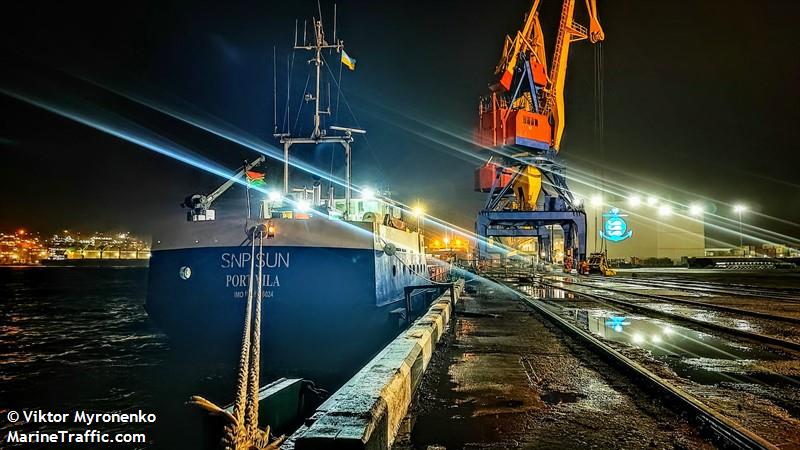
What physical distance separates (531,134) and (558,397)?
1491 inches

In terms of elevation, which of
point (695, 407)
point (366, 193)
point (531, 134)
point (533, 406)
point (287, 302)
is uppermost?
point (531, 134)

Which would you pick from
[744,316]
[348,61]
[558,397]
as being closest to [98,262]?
[348,61]

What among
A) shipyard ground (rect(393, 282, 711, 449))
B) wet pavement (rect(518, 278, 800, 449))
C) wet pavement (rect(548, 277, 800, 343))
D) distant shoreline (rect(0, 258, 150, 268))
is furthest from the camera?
distant shoreline (rect(0, 258, 150, 268))

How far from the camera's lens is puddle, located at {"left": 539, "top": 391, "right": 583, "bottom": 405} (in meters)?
5.38

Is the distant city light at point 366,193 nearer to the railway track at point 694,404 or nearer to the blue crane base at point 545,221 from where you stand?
the railway track at point 694,404

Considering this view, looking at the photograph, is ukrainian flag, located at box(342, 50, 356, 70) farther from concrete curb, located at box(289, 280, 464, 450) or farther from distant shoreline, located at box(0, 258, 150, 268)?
distant shoreline, located at box(0, 258, 150, 268)

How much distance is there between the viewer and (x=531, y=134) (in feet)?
135

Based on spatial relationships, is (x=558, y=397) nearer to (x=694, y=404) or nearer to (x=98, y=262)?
(x=694, y=404)

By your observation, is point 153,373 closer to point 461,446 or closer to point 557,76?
point 461,446

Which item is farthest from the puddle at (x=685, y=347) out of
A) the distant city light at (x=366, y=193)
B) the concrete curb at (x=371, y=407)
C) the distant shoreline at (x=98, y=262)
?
the distant shoreline at (x=98, y=262)

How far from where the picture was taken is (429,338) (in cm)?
769

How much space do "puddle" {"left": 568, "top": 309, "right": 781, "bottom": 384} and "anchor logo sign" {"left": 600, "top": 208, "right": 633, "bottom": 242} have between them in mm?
51523

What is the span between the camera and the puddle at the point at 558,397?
5375mm

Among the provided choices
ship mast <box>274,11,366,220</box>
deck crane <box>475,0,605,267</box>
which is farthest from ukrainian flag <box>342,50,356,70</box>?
A: deck crane <box>475,0,605,267</box>
